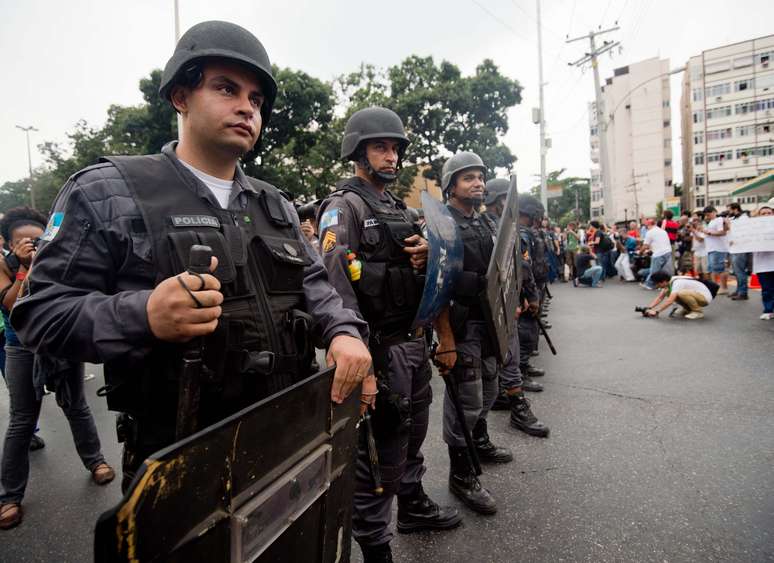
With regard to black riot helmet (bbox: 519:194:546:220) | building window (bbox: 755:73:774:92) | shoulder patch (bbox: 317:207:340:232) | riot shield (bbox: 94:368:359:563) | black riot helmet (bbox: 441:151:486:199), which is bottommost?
riot shield (bbox: 94:368:359:563)

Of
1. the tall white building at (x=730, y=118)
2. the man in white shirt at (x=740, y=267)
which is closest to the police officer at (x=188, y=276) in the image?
the man in white shirt at (x=740, y=267)

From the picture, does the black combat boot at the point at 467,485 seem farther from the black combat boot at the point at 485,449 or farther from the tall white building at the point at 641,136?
the tall white building at the point at 641,136

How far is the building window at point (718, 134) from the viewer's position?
49.8m

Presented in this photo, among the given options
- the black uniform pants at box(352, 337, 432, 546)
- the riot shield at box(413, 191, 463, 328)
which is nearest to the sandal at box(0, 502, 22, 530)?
the black uniform pants at box(352, 337, 432, 546)

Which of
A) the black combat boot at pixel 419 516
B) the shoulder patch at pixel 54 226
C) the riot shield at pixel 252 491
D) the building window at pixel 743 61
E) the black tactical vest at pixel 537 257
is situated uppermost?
the building window at pixel 743 61

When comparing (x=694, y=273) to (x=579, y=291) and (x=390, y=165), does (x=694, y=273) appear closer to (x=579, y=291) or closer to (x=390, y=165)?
(x=579, y=291)

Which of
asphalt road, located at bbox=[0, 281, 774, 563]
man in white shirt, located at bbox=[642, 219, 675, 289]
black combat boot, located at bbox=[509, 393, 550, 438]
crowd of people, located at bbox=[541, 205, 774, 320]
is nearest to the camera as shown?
asphalt road, located at bbox=[0, 281, 774, 563]

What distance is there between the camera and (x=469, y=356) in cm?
250

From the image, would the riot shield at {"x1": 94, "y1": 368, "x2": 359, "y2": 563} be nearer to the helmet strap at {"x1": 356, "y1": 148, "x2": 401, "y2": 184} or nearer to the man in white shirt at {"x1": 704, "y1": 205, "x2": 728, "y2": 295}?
the helmet strap at {"x1": 356, "y1": 148, "x2": 401, "y2": 184}

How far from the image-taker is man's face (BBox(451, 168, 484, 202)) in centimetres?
288

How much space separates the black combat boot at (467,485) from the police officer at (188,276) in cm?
150

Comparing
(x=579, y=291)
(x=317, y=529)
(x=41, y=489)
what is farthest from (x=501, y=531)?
(x=579, y=291)

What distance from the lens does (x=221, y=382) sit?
41.2 inches

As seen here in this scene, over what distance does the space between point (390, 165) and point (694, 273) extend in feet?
37.7
